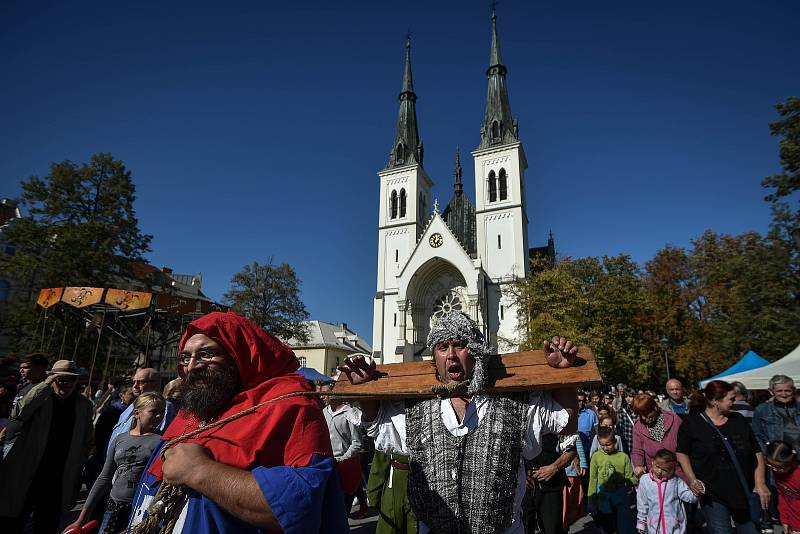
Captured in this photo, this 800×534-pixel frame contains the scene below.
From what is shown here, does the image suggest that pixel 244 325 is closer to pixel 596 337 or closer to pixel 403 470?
pixel 403 470

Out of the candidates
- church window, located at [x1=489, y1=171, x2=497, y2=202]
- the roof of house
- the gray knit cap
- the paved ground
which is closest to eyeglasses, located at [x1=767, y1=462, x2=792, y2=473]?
the paved ground

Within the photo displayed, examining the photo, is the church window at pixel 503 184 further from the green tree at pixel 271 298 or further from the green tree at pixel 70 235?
the green tree at pixel 70 235

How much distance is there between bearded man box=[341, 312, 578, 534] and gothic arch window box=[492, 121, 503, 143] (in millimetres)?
37438

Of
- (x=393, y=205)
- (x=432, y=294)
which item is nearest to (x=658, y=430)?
(x=432, y=294)

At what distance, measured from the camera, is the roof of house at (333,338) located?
5009 centimetres

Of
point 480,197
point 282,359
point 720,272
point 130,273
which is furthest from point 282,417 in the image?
point 480,197

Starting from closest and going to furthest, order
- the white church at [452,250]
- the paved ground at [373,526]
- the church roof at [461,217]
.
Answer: the paved ground at [373,526] < the white church at [452,250] < the church roof at [461,217]

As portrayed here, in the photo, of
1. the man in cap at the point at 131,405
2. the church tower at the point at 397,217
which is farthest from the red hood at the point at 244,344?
the church tower at the point at 397,217

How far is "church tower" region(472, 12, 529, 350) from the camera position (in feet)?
105

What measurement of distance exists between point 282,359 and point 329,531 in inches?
→ 27.6

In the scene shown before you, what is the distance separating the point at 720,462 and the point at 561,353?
132 inches

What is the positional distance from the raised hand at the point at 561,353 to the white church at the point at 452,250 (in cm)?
2793

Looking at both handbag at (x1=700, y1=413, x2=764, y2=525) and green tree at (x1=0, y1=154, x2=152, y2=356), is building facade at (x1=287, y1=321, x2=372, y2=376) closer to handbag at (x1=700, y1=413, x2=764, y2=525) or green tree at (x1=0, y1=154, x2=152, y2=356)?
green tree at (x1=0, y1=154, x2=152, y2=356)

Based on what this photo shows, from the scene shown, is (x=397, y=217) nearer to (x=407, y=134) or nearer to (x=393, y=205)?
(x=393, y=205)
